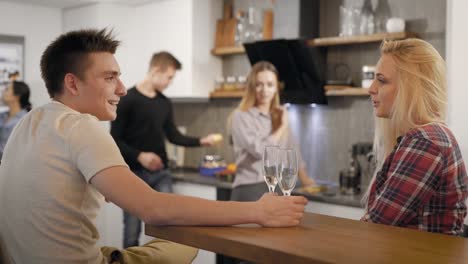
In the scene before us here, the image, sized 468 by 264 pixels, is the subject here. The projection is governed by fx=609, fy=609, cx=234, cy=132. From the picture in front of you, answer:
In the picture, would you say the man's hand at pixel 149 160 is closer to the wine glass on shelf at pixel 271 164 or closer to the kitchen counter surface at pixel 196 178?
the kitchen counter surface at pixel 196 178

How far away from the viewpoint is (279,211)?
162 cm

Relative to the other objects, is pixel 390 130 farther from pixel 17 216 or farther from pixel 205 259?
pixel 205 259

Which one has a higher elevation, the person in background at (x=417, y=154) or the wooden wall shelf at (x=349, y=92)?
the wooden wall shelf at (x=349, y=92)

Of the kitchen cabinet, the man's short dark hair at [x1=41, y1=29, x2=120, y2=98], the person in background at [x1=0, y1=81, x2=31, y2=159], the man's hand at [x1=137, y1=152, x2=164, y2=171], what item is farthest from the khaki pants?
the person in background at [x1=0, y1=81, x2=31, y2=159]

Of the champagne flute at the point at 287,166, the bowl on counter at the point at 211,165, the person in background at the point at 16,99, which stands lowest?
the bowl on counter at the point at 211,165

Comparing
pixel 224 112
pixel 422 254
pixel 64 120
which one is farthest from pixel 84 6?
pixel 422 254

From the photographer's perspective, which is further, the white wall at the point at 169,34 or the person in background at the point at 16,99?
the person in background at the point at 16,99

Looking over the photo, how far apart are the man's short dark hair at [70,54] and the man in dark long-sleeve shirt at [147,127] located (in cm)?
227

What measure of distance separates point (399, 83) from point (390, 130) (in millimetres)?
192

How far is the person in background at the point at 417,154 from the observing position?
177 cm

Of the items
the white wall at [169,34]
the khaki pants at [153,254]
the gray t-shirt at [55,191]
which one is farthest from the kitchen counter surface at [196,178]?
the gray t-shirt at [55,191]

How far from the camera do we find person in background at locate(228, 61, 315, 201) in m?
3.78

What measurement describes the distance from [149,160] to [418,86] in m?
2.50

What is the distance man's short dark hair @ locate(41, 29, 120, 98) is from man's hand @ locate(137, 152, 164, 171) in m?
2.25
